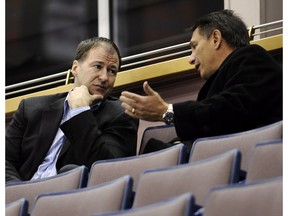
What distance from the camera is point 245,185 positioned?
1.15 m

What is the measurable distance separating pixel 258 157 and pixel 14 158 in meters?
0.81

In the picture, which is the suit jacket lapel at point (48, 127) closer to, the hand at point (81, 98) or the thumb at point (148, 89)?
the hand at point (81, 98)

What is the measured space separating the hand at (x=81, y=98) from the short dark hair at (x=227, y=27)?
0.23 metres

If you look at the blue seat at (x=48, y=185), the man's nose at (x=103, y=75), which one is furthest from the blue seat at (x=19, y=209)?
the man's nose at (x=103, y=75)

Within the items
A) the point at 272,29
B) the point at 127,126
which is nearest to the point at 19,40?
the point at 272,29

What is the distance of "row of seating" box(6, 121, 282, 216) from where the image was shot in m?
1.30

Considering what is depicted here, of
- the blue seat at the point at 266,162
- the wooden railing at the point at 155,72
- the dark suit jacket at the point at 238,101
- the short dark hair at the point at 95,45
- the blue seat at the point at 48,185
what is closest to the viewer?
the blue seat at the point at 266,162

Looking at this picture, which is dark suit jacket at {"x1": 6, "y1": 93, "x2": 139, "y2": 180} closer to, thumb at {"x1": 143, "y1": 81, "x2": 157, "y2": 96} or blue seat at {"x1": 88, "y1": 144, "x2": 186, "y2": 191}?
thumb at {"x1": 143, "y1": 81, "x2": 157, "y2": 96}

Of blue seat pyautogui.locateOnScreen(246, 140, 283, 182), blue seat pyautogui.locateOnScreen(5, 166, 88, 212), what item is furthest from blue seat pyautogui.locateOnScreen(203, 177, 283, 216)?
blue seat pyautogui.locateOnScreen(5, 166, 88, 212)

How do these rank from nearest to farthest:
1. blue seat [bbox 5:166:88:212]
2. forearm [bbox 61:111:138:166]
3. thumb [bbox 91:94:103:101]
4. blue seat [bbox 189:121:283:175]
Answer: blue seat [bbox 189:121:283:175] → blue seat [bbox 5:166:88:212] → forearm [bbox 61:111:138:166] → thumb [bbox 91:94:103:101]

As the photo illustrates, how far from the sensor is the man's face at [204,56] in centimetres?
194

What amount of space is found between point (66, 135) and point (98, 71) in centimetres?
18

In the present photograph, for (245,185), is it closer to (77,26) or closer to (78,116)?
(78,116)

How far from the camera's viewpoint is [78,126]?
1915 millimetres
